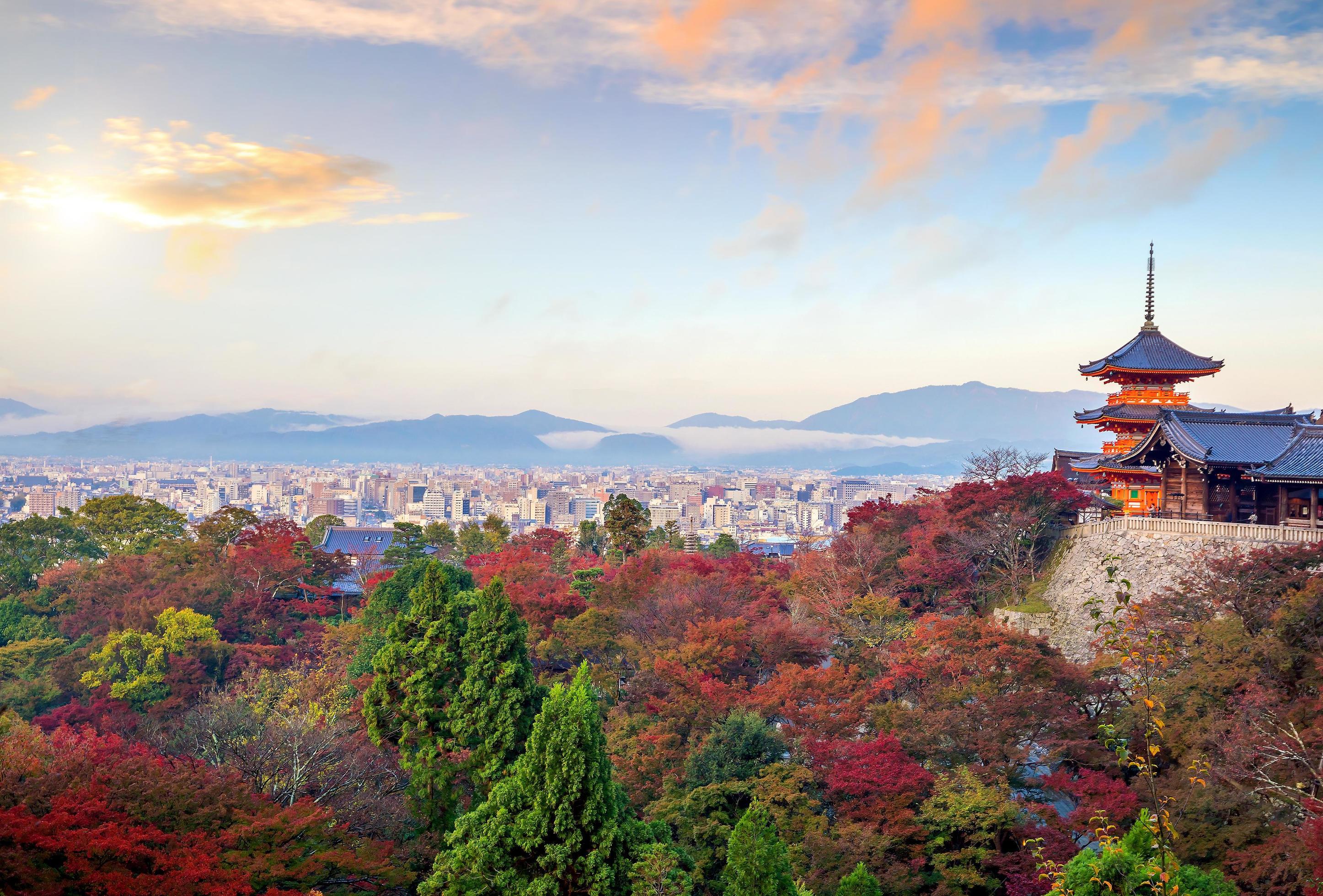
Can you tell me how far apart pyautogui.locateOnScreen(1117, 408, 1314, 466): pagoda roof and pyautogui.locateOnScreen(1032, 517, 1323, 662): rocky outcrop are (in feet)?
4.35

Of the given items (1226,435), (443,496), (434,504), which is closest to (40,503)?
(434,504)

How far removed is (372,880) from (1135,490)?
47.5 feet

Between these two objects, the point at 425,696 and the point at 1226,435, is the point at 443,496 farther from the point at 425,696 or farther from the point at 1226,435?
the point at 425,696

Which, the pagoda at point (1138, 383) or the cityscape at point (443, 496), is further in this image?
the cityscape at point (443, 496)

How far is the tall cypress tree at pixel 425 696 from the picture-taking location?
34.7 ft

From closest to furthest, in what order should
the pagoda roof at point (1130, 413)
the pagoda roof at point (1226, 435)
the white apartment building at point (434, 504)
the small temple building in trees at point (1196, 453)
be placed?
the small temple building in trees at point (1196, 453) → the pagoda roof at point (1226, 435) → the pagoda roof at point (1130, 413) → the white apartment building at point (434, 504)

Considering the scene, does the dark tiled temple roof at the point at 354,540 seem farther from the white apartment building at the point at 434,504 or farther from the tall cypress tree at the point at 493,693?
the white apartment building at the point at 434,504

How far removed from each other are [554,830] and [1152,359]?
1617cm

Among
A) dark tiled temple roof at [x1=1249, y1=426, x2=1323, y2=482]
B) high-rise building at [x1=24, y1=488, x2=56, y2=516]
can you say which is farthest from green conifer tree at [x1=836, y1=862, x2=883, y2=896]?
high-rise building at [x1=24, y1=488, x2=56, y2=516]

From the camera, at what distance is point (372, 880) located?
8727 mm

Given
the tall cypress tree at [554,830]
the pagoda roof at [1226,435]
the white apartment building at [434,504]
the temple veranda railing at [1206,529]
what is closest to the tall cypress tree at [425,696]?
the tall cypress tree at [554,830]

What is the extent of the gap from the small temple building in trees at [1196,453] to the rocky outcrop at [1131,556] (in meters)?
0.95

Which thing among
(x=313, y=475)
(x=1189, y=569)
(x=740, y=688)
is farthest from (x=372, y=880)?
(x=313, y=475)

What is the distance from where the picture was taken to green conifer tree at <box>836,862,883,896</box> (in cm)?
858
